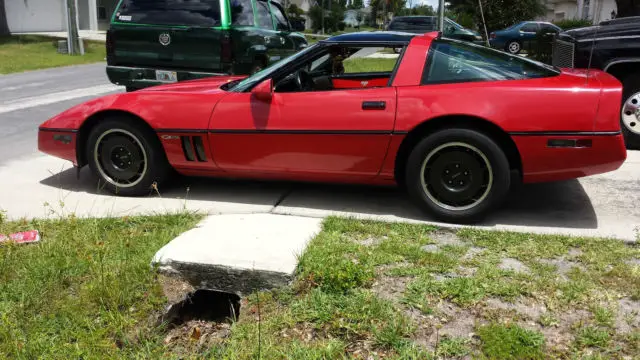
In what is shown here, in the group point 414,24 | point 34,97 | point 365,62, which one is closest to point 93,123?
point 34,97

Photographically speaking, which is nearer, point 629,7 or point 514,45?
point 629,7

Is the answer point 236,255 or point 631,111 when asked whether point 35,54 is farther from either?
point 236,255

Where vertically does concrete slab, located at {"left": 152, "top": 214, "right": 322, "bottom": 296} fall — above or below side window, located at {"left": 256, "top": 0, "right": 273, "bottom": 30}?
below

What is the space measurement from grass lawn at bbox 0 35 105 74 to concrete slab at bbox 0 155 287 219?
11927 mm

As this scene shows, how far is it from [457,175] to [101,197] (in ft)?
9.39

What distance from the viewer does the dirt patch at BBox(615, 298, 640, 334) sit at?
273 cm

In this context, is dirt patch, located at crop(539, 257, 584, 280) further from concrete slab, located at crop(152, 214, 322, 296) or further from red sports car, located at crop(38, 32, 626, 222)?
concrete slab, located at crop(152, 214, 322, 296)

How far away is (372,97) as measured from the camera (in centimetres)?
413

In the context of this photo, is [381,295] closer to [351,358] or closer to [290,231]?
[351,358]

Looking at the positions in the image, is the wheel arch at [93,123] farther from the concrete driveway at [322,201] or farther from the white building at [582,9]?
the white building at [582,9]

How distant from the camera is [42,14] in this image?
32531mm

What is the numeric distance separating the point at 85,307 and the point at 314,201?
2115 millimetres

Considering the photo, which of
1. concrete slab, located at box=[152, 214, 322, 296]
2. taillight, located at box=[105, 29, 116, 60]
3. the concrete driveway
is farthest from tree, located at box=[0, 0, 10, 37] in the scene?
concrete slab, located at box=[152, 214, 322, 296]

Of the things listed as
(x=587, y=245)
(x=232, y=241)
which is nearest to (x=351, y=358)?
(x=232, y=241)
